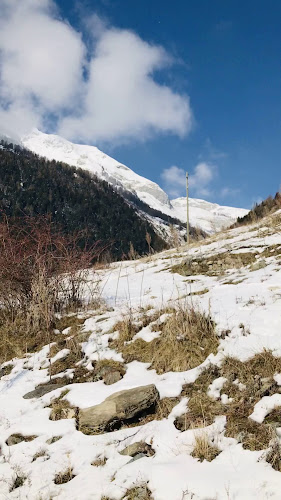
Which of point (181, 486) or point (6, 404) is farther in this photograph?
point (6, 404)

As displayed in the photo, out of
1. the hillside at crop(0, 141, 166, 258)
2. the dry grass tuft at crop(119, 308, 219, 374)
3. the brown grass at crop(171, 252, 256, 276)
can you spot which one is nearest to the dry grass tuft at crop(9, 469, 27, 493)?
the dry grass tuft at crop(119, 308, 219, 374)

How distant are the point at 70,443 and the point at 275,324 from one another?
2417 mm

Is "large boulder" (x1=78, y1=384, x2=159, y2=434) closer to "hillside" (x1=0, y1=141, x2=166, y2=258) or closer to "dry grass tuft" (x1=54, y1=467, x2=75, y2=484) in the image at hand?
"dry grass tuft" (x1=54, y1=467, x2=75, y2=484)

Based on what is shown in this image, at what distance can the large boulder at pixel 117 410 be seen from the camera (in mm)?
2975

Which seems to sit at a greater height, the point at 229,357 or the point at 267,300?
the point at 267,300

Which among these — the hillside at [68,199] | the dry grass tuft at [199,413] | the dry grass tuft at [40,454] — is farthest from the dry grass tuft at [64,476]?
the hillside at [68,199]

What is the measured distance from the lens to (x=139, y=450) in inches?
98.4

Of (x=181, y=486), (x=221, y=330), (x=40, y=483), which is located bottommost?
(x=40, y=483)

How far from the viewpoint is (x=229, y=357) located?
3.31 metres

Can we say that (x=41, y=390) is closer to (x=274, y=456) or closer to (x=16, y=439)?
(x=16, y=439)

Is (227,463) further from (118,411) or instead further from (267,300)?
(267,300)

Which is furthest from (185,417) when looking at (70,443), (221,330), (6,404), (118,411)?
(6,404)

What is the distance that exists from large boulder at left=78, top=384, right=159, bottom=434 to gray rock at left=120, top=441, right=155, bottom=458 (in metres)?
0.42

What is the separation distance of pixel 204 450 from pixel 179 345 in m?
1.61
